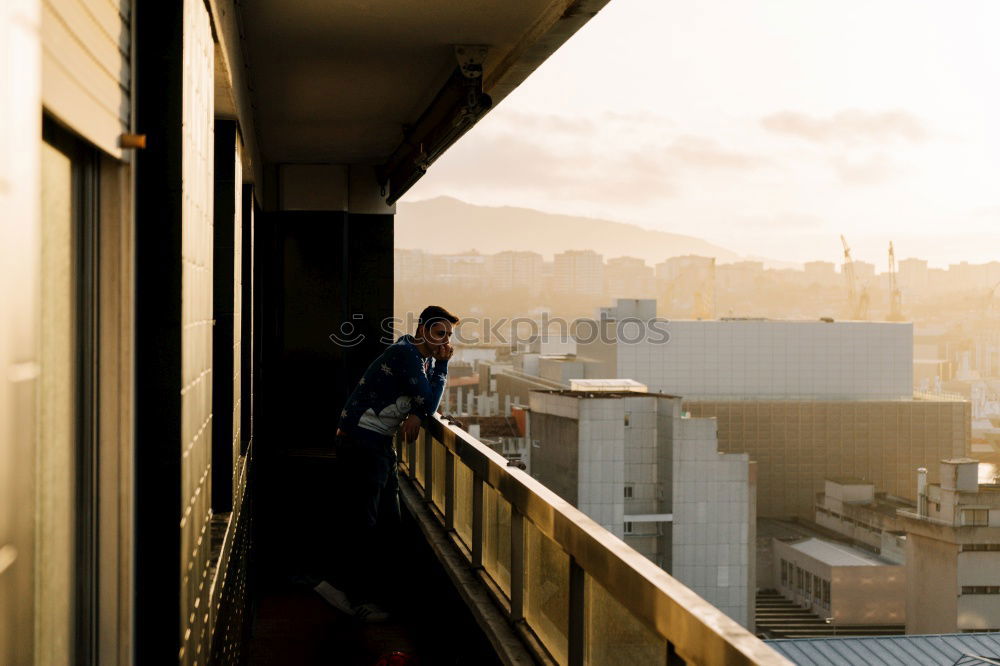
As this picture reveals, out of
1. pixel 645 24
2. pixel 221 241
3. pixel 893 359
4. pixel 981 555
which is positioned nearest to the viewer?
pixel 221 241

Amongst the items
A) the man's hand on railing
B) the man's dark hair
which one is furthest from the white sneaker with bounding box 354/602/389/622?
the man's dark hair

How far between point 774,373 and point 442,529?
72.7 m

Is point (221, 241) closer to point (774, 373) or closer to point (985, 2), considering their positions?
point (774, 373)

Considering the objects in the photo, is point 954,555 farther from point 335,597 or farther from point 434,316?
point 434,316

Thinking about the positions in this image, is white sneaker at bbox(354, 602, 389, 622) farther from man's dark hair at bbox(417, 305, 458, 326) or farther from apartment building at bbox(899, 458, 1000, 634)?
apartment building at bbox(899, 458, 1000, 634)

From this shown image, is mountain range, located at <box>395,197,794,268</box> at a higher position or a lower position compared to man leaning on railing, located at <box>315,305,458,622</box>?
higher

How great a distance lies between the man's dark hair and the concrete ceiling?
3.90 ft

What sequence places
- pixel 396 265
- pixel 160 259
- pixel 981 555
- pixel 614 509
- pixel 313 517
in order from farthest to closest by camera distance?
pixel 981 555, pixel 614 509, pixel 396 265, pixel 313 517, pixel 160 259

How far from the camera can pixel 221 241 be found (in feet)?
13.5

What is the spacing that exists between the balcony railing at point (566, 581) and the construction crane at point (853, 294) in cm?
13730

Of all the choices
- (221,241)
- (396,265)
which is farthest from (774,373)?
(221,241)

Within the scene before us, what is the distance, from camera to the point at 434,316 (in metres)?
4.86

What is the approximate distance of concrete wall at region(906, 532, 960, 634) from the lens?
3781 cm

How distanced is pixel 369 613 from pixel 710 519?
32292mm
